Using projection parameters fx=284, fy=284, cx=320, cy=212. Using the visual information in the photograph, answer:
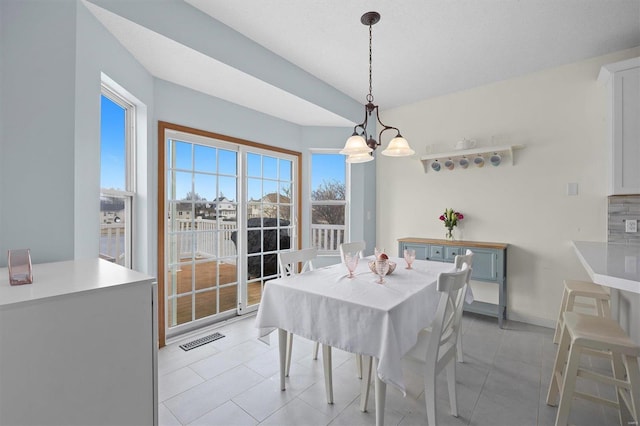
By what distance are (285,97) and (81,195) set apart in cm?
207

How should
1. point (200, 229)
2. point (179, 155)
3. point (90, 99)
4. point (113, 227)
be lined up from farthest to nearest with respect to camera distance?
point (200, 229) → point (179, 155) → point (113, 227) → point (90, 99)

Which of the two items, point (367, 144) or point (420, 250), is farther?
point (420, 250)

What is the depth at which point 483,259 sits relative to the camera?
3.16 meters

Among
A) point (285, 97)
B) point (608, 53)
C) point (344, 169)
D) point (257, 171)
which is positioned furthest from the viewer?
point (344, 169)

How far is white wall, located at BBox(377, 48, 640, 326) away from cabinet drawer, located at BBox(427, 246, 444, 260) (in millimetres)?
402

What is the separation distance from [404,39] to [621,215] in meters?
2.61

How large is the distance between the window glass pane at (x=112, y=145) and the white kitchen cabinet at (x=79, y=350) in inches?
45.6

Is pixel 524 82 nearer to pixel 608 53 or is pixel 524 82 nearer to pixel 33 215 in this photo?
pixel 608 53

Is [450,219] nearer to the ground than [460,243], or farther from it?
farther from it

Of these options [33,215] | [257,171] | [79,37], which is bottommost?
[33,215]

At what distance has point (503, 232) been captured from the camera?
3.33m

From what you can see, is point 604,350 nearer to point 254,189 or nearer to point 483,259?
point 483,259

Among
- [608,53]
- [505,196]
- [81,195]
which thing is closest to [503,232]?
[505,196]

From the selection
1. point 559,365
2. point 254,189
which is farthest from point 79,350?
point 254,189
